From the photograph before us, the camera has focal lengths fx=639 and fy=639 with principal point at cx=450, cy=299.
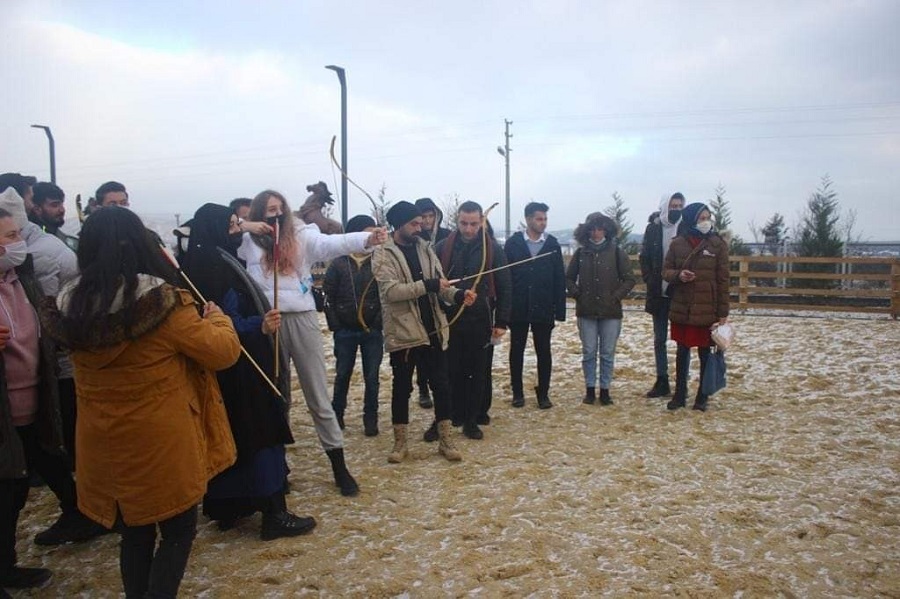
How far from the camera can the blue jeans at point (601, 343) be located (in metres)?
5.89

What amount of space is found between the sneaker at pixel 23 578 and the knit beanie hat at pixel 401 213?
2694 millimetres

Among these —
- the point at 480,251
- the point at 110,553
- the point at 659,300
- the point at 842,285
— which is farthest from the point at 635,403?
the point at 842,285

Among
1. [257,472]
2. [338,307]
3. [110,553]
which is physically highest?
[338,307]

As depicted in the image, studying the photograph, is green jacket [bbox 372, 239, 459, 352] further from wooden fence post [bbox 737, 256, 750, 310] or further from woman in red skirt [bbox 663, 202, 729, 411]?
wooden fence post [bbox 737, 256, 750, 310]

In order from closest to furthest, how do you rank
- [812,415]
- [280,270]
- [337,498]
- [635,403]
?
[280,270] → [337,498] → [812,415] → [635,403]

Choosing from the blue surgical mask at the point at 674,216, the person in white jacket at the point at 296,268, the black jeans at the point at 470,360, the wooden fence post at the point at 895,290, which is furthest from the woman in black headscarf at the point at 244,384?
the wooden fence post at the point at 895,290

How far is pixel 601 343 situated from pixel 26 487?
4.52m

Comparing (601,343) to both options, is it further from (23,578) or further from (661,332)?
(23,578)

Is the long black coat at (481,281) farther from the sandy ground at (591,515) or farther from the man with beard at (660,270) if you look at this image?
the man with beard at (660,270)

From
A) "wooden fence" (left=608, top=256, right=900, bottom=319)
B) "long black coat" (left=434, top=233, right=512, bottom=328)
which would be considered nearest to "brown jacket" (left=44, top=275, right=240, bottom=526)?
"long black coat" (left=434, top=233, right=512, bottom=328)

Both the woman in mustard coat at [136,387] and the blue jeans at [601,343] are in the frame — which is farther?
the blue jeans at [601,343]

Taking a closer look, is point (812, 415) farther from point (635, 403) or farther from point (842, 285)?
point (842, 285)

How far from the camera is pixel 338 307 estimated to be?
523 centimetres

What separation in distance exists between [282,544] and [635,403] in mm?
3769
